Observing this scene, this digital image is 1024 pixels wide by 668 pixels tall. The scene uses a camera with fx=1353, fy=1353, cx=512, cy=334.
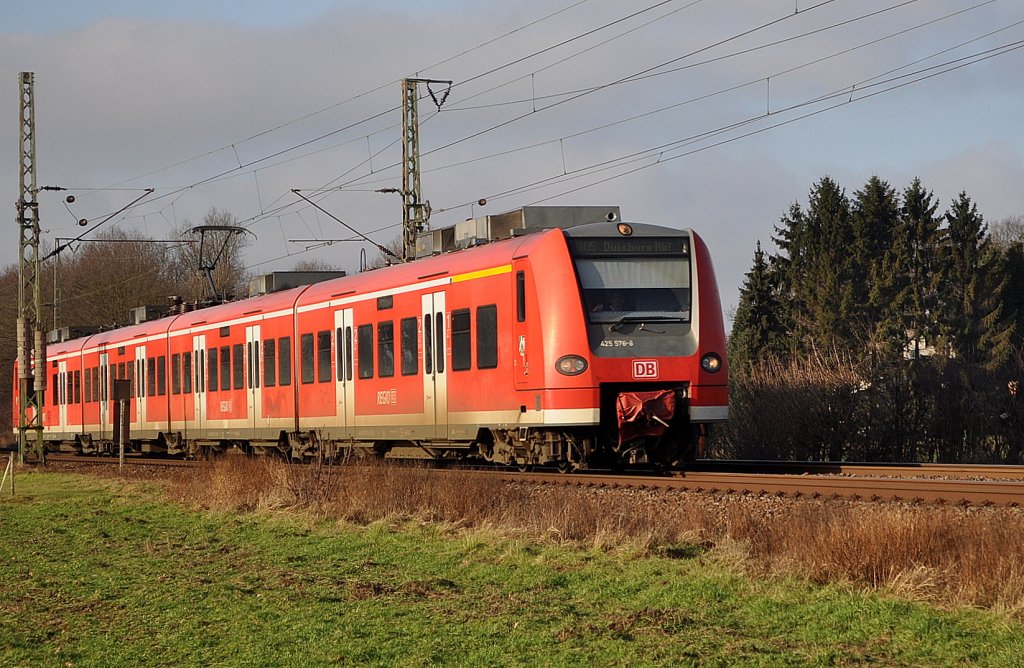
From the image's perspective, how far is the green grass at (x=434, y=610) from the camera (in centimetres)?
827

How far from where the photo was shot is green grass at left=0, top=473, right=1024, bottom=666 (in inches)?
325

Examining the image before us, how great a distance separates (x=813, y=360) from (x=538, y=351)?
40.1 ft

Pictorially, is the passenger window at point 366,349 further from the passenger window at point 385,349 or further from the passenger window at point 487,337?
the passenger window at point 487,337

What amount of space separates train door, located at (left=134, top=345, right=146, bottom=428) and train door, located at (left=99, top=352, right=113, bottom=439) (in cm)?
187

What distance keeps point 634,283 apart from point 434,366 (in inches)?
150

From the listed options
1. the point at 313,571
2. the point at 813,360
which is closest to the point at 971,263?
the point at 813,360

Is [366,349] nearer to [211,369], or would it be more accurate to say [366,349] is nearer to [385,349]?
[385,349]

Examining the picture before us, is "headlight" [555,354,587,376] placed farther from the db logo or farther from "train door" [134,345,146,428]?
"train door" [134,345,146,428]

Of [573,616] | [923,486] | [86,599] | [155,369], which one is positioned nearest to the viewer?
[573,616]

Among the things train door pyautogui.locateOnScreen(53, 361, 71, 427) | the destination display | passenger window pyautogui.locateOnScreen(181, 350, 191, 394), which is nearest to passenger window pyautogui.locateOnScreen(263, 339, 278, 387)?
passenger window pyautogui.locateOnScreen(181, 350, 191, 394)

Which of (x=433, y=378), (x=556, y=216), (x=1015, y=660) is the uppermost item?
(x=556, y=216)

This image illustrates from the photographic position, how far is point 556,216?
20.0 m

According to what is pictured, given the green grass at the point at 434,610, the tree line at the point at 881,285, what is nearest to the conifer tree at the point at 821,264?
the tree line at the point at 881,285

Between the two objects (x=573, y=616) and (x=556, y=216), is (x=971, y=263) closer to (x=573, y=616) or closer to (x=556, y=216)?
(x=556, y=216)
